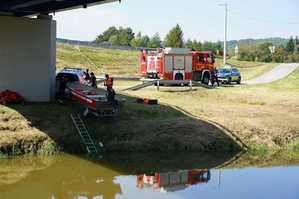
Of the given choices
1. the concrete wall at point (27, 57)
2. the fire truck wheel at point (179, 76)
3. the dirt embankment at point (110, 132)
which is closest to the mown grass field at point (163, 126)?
the dirt embankment at point (110, 132)

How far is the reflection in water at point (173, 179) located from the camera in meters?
17.2

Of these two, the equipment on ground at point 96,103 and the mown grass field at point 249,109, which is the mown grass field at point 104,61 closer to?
the mown grass field at point 249,109

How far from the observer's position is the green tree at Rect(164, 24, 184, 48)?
10031 cm

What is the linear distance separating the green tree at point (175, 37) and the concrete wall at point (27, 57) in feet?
238

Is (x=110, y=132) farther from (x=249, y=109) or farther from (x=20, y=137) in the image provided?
(x=249, y=109)

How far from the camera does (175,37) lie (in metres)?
101

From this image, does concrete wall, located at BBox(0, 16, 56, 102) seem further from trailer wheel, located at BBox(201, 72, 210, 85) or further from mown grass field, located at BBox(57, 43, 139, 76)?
mown grass field, located at BBox(57, 43, 139, 76)

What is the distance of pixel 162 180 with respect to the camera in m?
18.3

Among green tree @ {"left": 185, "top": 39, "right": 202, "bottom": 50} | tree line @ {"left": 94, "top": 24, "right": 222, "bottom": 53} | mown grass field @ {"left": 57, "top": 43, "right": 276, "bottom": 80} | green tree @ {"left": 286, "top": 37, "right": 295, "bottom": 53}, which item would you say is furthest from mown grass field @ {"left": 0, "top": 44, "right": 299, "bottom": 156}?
green tree @ {"left": 286, "top": 37, "right": 295, "bottom": 53}

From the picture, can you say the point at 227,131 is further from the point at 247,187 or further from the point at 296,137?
the point at 247,187

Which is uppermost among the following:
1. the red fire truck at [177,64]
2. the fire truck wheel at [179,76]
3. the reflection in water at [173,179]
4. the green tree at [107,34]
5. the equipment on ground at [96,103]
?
the green tree at [107,34]

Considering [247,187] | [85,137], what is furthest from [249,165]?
[85,137]

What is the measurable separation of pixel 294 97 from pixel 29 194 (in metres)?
22.5

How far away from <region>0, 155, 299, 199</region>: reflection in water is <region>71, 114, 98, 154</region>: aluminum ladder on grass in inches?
42.3
